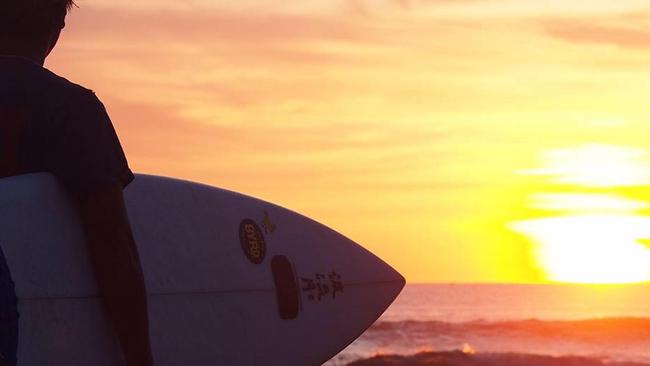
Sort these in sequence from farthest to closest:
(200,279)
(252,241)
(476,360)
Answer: (476,360) → (252,241) → (200,279)

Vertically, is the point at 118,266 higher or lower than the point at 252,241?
lower

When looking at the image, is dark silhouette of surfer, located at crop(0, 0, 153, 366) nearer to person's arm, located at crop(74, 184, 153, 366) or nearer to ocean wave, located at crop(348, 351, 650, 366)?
person's arm, located at crop(74, 184, 153, 366)

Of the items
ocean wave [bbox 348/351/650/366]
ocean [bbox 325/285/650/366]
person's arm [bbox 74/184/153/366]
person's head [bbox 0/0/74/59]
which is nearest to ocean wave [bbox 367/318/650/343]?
ocean [bbox 325/285/650/366]

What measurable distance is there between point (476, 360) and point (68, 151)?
24.1m

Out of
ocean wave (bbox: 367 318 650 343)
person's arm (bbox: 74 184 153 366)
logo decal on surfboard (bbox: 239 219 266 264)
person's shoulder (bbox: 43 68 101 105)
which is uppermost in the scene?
ocean wave (bbox: 367 318 650 343)

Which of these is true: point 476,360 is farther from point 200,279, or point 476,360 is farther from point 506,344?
point 200,279

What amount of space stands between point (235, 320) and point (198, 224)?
1.60 ft

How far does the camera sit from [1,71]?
3539 mm

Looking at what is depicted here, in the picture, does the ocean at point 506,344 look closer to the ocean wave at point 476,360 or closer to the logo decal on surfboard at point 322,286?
the ocean wave at point 476,360

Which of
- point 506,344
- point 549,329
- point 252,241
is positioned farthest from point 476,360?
point 252,241

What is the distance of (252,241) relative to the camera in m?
5.49

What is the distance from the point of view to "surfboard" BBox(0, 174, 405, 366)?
3.72m

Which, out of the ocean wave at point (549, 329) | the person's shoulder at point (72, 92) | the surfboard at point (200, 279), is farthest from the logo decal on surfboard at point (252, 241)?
the ocean wave at point (549, 329)

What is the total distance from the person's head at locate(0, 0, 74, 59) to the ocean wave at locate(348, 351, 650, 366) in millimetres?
19988
